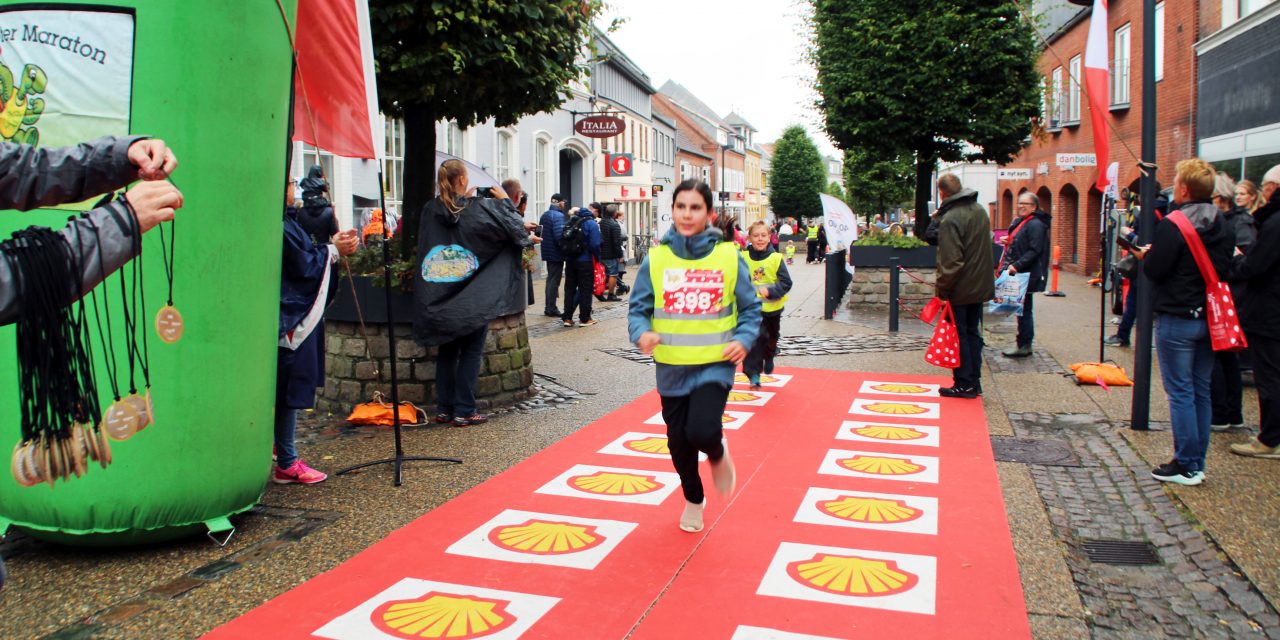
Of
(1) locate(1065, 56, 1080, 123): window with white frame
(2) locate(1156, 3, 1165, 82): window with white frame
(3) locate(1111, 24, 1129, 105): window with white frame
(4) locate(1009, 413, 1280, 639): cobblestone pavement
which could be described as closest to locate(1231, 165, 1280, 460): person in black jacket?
(4) locate(1009, 413, 1280, 639): cobblestone pavement

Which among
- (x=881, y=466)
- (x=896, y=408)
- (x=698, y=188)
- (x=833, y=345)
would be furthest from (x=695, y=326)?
(x=833, y=345)

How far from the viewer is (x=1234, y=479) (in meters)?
5.25

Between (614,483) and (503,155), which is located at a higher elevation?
(503,155)

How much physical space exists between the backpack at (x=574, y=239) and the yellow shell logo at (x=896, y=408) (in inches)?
254

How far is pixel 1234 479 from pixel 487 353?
16.4 ft

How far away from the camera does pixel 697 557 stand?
13.6ft

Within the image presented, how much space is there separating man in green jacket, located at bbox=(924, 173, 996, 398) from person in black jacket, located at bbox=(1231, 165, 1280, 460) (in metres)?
2.19

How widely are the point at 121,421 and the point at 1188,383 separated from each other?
16.7ft

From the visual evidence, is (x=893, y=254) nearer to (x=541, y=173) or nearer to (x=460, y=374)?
(x=460, y=374)

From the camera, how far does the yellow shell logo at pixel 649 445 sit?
6.15 metres

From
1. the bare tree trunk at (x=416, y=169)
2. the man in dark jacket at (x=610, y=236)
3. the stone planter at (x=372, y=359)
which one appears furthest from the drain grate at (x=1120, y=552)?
the man in dark jacket at (x=610, y=236)

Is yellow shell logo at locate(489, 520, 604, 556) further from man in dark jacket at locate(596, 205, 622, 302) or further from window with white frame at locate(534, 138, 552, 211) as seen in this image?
window with white frame at locate(534, 138, 552, 211)

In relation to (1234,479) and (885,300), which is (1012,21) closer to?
(885,300)

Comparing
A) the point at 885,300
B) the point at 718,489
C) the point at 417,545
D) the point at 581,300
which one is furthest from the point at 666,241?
the point at 885,300
